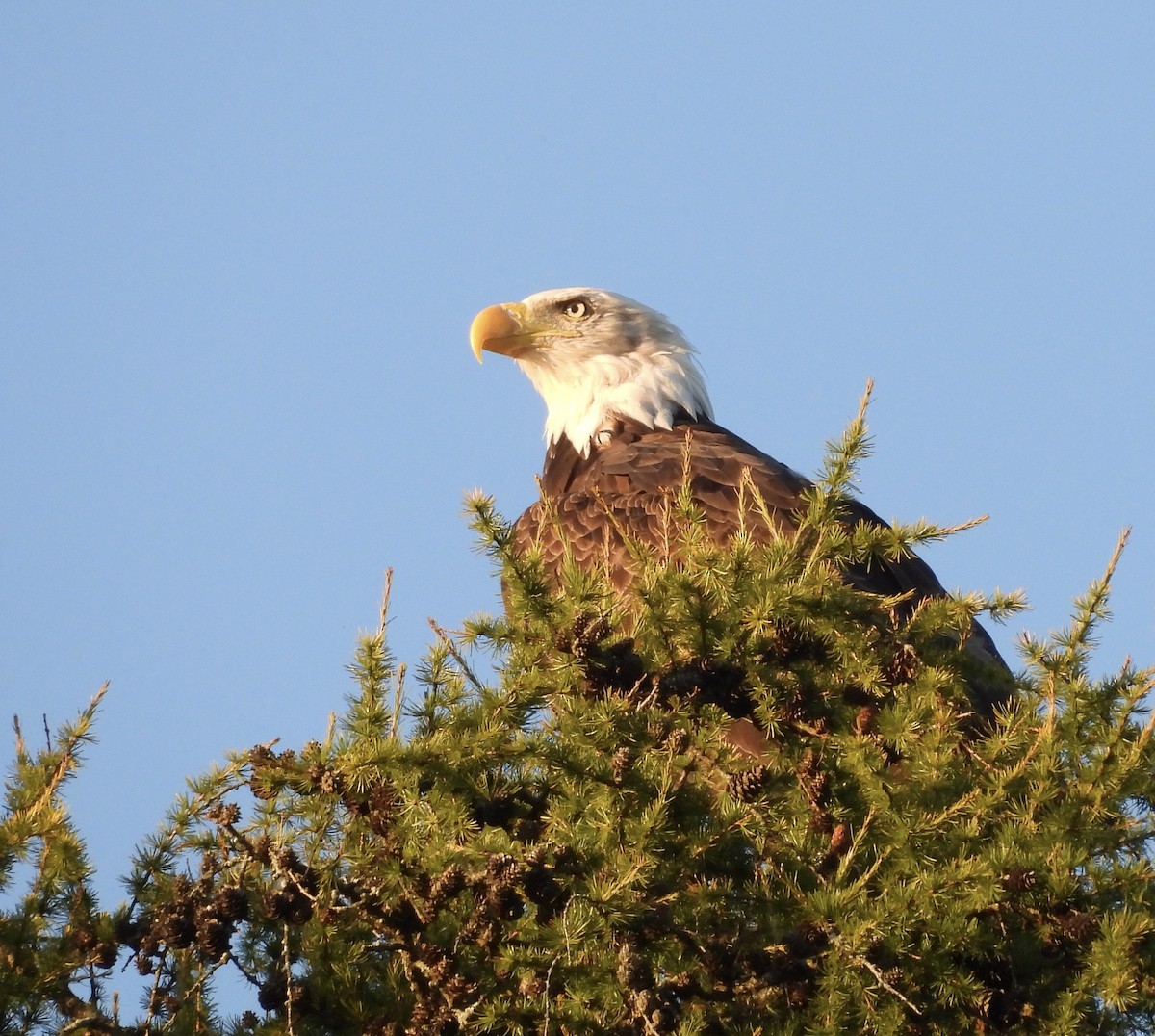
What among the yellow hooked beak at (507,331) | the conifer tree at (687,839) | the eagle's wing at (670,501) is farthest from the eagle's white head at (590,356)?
the conifer tree at (687,839)

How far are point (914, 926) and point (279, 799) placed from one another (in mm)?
1467

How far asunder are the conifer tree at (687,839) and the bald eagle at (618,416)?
2277mm

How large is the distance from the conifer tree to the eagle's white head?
12.5 ft

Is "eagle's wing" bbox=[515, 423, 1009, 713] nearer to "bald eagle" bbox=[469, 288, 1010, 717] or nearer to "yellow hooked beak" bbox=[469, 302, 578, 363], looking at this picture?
"bald eagle" bbox=[469, 288, 1010, 717]

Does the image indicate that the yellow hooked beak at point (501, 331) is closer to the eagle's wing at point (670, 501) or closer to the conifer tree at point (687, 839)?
the eagle's wing at point (670, 501)

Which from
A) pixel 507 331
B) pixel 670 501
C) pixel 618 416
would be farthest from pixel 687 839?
pixel 507 331

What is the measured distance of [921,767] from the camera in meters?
3.80

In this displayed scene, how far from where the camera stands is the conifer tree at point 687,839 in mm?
3320

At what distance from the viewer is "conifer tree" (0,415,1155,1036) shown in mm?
3320

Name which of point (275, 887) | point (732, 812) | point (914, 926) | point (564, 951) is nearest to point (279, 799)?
point (275, 887)

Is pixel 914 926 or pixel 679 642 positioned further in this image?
pixel 679 642

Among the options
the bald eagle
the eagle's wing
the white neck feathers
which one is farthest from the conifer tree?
the white neck feathers

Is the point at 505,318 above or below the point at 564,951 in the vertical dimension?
above

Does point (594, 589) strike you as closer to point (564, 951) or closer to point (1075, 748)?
point (564, 951)
